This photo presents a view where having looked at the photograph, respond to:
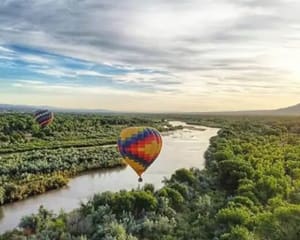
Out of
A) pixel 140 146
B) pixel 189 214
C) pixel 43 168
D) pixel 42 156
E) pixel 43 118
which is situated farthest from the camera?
pixel 43 118

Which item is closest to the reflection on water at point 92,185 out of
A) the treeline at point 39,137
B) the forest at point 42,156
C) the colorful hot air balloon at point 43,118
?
the forest at point 42,156

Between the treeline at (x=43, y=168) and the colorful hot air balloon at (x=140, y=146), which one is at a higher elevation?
the colorful hot air balloon at (x=140, y=146)

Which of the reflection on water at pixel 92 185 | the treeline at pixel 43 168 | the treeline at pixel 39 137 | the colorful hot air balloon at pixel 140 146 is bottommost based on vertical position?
the reflection on water at pixel 92 185

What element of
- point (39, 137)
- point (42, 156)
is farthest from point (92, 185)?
point (39, 137)

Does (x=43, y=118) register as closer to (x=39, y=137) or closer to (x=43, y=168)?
(x=39, y=137)

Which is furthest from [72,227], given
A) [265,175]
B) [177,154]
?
[177,154]

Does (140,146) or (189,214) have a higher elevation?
(140,146)

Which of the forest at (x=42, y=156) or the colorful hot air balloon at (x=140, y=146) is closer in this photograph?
the colorful hot air balloon at (x=140, y=146)

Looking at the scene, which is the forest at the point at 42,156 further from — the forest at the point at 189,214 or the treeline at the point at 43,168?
the forest at the point at 189,214
